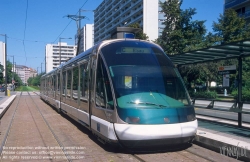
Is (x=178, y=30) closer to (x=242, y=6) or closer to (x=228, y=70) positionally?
(x=242, y=6)

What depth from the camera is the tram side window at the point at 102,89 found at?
662 cm

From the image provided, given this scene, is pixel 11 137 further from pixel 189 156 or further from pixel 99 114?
pixel 189 156

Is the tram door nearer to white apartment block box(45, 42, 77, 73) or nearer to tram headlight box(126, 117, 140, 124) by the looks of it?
tram headlight box(126, 117, 140, 124)

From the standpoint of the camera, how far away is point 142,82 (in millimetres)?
6730

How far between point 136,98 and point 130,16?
78.4 meters

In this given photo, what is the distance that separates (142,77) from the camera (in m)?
6.79

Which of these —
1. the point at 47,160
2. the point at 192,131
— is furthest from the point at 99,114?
the point at 192,131

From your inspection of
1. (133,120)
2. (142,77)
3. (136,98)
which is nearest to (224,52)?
(142,77)

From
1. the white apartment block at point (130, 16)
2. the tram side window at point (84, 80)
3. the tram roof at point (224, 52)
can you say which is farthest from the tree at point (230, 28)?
the tram side window at point (84, 80)

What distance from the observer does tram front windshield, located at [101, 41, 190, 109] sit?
6.45 m

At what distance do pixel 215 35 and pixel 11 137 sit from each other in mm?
40567

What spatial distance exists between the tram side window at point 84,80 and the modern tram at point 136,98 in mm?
362

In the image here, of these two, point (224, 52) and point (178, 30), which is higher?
point (178, 30)

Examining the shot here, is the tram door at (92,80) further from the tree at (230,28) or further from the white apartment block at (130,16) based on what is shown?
the white apartment block at (130,16)
